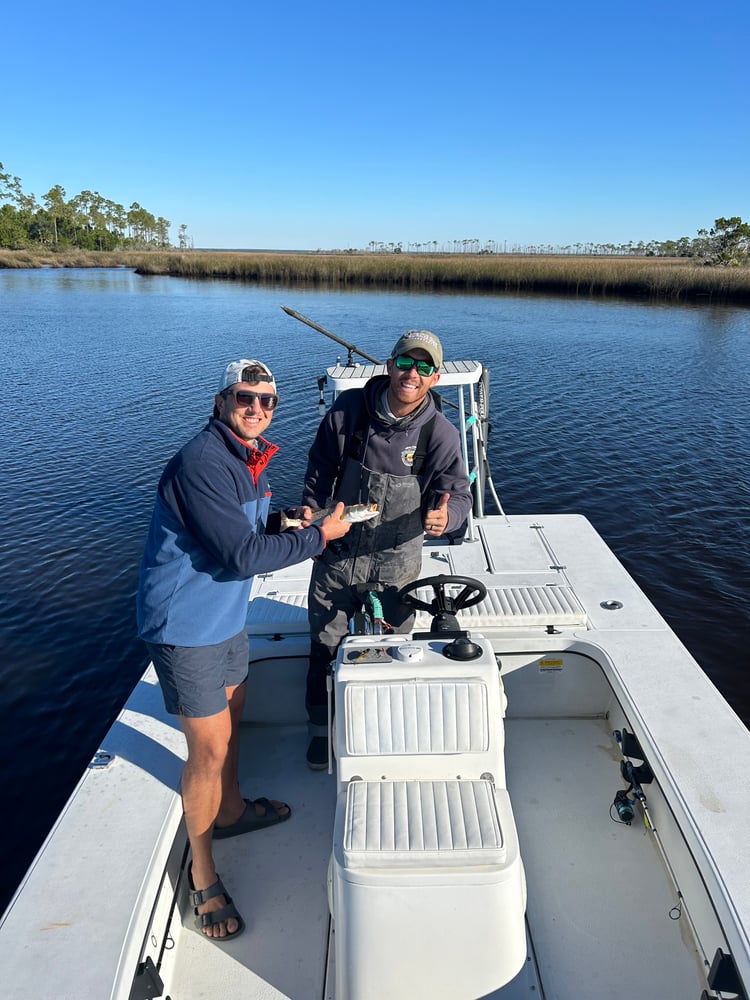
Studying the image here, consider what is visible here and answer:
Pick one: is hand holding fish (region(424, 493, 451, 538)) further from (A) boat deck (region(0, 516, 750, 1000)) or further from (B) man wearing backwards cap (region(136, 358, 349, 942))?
(A) boat deck (region(0, 516, 750, 1000))

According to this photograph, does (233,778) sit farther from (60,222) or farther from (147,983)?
(60,222)

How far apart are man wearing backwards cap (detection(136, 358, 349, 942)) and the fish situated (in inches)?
3.2

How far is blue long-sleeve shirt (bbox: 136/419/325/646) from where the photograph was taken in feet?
6.18

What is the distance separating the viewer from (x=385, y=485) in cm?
263

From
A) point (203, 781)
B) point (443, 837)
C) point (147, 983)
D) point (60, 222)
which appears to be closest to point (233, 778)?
point (203, 781)

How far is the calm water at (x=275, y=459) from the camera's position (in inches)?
232

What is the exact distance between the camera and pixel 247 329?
22.7m

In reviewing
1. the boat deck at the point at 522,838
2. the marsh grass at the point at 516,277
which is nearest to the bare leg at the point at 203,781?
the boat deck at the point at 522,838

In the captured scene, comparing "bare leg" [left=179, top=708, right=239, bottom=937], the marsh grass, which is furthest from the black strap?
the marsh grass

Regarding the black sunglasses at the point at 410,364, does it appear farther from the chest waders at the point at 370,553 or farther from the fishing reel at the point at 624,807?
the fishing reel at the point at 624,807

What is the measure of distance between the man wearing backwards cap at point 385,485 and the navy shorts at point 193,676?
699mm

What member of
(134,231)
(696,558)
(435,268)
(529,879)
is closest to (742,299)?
(435,268)

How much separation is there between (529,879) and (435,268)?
39309 mm

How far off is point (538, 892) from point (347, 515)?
5.71 ft
